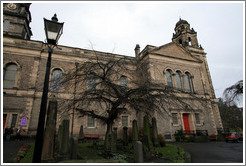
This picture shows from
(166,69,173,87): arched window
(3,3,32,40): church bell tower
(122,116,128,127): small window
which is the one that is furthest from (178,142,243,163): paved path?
(3,3,32,40): church bell tower

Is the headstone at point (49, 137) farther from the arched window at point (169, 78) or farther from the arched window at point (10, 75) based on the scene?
the arched window at point (169, 78)

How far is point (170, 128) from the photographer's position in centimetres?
1744

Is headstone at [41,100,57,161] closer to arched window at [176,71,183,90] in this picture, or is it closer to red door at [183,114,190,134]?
red door at [183,114,190,134]

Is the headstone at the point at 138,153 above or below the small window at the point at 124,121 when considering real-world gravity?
below

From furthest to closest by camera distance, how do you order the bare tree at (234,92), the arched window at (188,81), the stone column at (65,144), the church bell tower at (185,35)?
the church bell tower at (185,35)
the arched window at (188,81)
the bare tree at (234,92)
the stone column at (65,144)

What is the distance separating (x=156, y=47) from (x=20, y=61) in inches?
712

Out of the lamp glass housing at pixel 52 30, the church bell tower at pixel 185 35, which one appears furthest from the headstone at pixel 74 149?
the church bell tower at pixel 185 35

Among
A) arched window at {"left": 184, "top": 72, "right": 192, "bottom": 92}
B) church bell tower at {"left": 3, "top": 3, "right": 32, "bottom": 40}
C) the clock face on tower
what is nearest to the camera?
church bell tower at {"left": 3, "top": 3, "right": 32, "bottom": 40}

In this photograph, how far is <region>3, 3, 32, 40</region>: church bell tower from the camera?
21.4 m

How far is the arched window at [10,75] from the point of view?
52.7 ft

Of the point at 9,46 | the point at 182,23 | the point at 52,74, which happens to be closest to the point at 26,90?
the point at 52,74

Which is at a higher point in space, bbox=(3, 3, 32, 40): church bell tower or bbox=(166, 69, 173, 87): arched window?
bbox=(3, 3, 32, 40): church bell tower

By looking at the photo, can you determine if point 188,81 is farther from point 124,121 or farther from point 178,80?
point 124,121

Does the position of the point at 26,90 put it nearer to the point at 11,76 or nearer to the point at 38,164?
the point at 11,76
